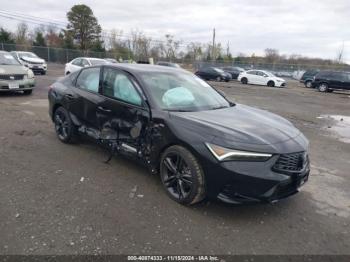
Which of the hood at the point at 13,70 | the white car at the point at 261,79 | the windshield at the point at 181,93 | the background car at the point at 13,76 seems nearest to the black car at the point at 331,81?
the white car at the point at 261,79

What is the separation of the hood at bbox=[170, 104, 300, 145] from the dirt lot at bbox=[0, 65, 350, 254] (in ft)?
2.91

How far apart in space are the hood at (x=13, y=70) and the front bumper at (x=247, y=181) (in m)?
9.45

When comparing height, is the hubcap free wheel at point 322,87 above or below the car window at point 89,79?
below

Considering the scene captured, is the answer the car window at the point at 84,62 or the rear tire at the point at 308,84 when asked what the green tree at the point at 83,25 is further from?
the car window at the point at 84,62

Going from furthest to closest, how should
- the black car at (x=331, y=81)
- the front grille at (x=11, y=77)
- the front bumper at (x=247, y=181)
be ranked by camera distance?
1. the black car at (x=331, y=81)
2. the front grille at (x=11, y=77)
3. the front bumper at (x=247, y=181)

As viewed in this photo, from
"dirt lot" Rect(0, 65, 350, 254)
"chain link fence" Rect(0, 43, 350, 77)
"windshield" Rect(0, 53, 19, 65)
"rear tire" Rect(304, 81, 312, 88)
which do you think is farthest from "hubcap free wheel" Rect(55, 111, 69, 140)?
"chain link fence" Rect(0, 43, 350, 77)

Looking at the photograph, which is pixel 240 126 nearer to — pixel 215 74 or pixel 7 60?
pixel 7 60

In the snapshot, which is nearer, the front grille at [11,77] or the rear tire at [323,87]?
the front grille at [11,77]

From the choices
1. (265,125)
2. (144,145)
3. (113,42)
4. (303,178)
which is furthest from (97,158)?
(113,42)

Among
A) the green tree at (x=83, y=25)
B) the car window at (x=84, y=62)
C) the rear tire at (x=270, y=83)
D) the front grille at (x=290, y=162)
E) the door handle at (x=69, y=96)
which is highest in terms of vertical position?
the green tree at (x=83, y=25)

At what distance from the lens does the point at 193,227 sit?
3.29m

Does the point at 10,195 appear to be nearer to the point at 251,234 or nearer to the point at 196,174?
the point at 196,174

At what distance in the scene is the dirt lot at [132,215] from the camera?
298 cm

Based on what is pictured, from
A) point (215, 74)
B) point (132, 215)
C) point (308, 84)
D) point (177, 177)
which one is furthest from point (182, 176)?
point (308, 84)
